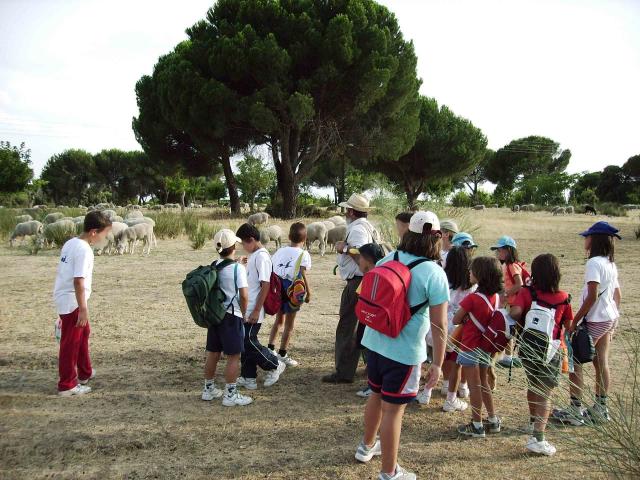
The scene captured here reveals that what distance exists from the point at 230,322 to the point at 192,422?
82 cm

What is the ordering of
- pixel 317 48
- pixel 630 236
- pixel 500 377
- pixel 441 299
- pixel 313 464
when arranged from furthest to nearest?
pixel 317 48, pixel 630 236, pixel 500 377, pixel 313 464, pixel 441 299

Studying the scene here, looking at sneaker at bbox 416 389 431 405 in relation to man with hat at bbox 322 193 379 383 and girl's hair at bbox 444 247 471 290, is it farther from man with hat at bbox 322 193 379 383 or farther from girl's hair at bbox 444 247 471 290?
girl's hair at bbox 444 247 471 290

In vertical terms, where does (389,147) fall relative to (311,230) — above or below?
above

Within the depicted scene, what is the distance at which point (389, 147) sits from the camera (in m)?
28.1

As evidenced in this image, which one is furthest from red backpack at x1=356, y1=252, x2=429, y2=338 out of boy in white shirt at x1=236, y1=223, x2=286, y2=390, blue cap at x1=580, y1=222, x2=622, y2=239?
blue cap at x1=580, y1=222, x2=622, y2=239

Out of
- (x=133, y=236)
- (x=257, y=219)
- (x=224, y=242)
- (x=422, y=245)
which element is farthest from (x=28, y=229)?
(x=422, y=245)

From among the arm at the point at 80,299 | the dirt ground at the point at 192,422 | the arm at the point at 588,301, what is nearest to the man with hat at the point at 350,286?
the dirt ground at the point at 192,422

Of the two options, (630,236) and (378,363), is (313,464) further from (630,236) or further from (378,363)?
(630,236)

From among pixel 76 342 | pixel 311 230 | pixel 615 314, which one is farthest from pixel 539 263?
pixel 311 230

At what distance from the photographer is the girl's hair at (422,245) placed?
3043 millimetres

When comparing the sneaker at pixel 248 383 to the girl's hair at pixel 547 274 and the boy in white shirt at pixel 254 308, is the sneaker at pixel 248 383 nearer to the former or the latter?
the boy in white shirt at pixel 254 308

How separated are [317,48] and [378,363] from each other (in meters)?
22.3

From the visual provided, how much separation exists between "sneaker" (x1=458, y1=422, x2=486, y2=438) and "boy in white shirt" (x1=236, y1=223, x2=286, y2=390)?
180cm

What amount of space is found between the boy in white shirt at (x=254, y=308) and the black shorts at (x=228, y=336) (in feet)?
1.15
